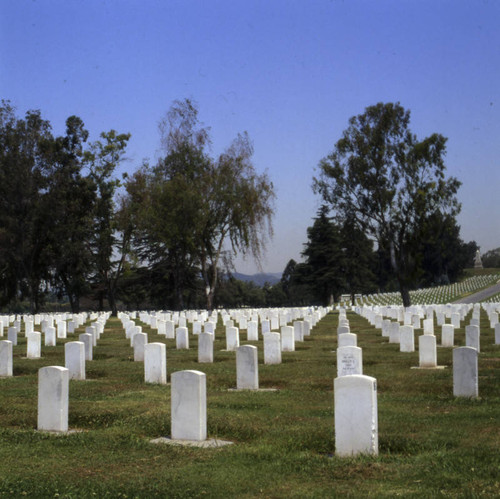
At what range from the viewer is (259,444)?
29.5 feet

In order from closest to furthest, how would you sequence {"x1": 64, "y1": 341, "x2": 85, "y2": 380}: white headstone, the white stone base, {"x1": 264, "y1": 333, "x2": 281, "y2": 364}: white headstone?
1. the white stone base
2. {"x1": 64, "y1": 341, "x2": 85, "y2": 380}: white headstone
3. {"x1": 264, "y1": 333, "x2": 281, "y2": 364}: white headstone

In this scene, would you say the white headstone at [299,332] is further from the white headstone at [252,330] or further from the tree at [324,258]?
the tree at [324,258]

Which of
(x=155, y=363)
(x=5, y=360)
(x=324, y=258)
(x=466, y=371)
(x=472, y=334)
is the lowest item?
(x=5, y=360)

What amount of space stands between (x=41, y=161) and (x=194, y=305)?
158 ft

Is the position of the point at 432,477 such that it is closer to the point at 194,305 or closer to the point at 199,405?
the point at 199,405

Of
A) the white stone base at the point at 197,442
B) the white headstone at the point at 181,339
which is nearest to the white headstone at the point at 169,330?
the white headstone at the point at 181,339

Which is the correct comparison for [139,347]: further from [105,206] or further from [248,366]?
[105,206]

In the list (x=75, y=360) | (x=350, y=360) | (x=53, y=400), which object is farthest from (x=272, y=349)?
(x=53, y=400)

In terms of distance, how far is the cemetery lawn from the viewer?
7.12 m

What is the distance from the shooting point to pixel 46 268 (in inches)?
2362

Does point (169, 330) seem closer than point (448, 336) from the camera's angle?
No

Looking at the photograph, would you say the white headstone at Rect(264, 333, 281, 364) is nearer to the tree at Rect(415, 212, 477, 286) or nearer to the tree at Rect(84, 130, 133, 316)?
the tree at Rect(84, 130, 133, 316)

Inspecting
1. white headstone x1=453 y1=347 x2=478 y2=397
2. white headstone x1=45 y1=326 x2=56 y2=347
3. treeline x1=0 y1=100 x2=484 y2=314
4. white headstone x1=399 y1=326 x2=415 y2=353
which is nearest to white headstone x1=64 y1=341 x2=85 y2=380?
white headstone x1=453 y1=347 x2=478 y2=397

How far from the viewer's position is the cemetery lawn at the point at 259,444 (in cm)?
712
